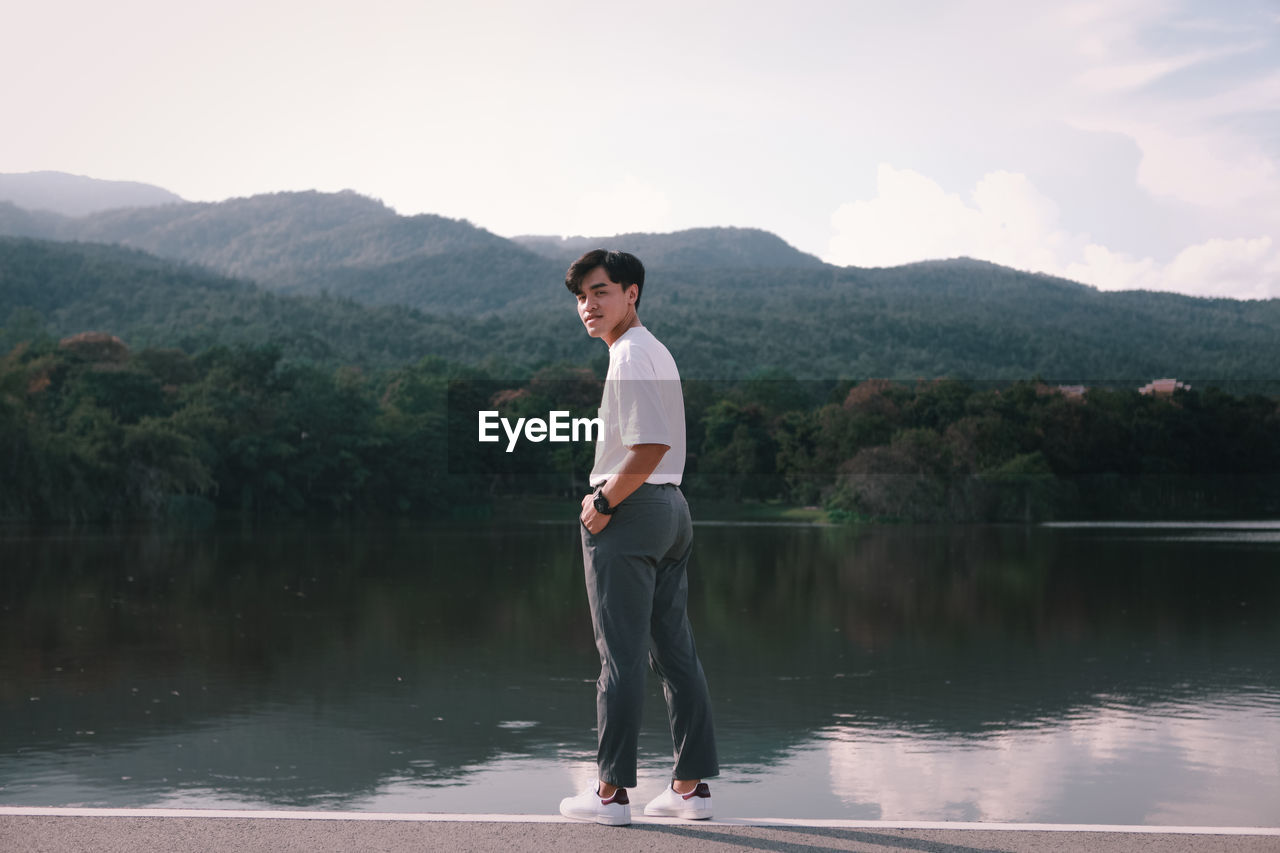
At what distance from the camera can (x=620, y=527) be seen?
12.9 feet

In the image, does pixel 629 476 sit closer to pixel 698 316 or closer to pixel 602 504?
pixel 602 504

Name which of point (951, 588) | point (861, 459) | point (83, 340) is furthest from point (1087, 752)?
point (83, 340)

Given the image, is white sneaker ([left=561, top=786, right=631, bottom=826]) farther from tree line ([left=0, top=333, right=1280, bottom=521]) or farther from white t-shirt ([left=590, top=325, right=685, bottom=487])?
tree line ([left=0, top=333, right=1280, bottom=521])

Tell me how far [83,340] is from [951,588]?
56784mm

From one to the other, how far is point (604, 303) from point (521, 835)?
1.54m

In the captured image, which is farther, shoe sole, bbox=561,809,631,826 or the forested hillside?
the forested hillside

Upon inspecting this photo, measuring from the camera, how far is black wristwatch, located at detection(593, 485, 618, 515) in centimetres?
385

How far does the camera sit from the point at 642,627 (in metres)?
3.95

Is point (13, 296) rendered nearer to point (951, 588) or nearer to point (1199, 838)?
point (951, 588)

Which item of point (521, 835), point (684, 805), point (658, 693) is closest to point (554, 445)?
point (658, 693)

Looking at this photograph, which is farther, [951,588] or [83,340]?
[83,340]
